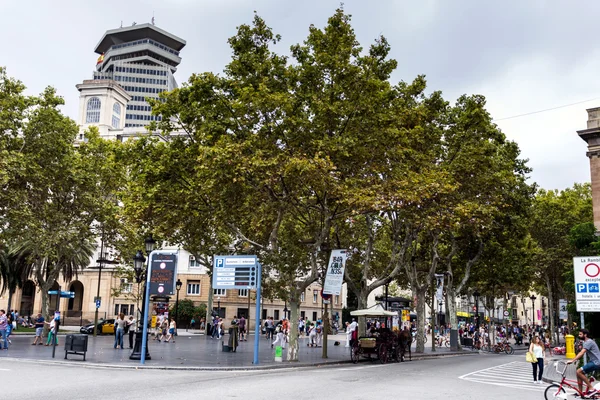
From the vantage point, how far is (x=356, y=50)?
24188mm

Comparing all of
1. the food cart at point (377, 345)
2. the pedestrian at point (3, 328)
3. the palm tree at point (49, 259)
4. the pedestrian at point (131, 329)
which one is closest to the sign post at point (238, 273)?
the food cart at point (377, 345)

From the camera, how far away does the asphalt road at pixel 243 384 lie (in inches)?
503

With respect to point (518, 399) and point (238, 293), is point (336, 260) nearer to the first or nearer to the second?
point (518, 399)

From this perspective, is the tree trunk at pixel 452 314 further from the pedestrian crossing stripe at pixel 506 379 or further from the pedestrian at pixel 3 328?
the pedestrian at pixel 3 328

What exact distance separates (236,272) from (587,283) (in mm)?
13002

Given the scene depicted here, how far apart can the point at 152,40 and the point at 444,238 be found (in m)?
178

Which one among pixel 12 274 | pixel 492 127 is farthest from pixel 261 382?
pixel 12 274

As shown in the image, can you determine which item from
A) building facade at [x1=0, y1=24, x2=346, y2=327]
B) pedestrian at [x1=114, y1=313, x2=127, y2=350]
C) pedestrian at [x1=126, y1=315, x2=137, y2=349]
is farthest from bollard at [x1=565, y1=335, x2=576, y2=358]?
pedestrian at [x1=114, y1=313, x2=127, y2=350]

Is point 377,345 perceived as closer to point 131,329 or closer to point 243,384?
point 243,384

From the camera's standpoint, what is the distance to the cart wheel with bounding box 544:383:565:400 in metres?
12.4

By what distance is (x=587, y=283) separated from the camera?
18219 millimetres

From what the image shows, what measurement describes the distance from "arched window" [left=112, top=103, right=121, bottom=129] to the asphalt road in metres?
118

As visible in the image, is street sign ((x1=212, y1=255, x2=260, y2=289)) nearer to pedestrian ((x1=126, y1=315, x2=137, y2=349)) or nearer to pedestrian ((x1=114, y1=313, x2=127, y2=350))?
pedestrian ((x1=126, y1=315, x2=137, y2=349))

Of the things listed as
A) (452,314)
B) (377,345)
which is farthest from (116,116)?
(377,345)
